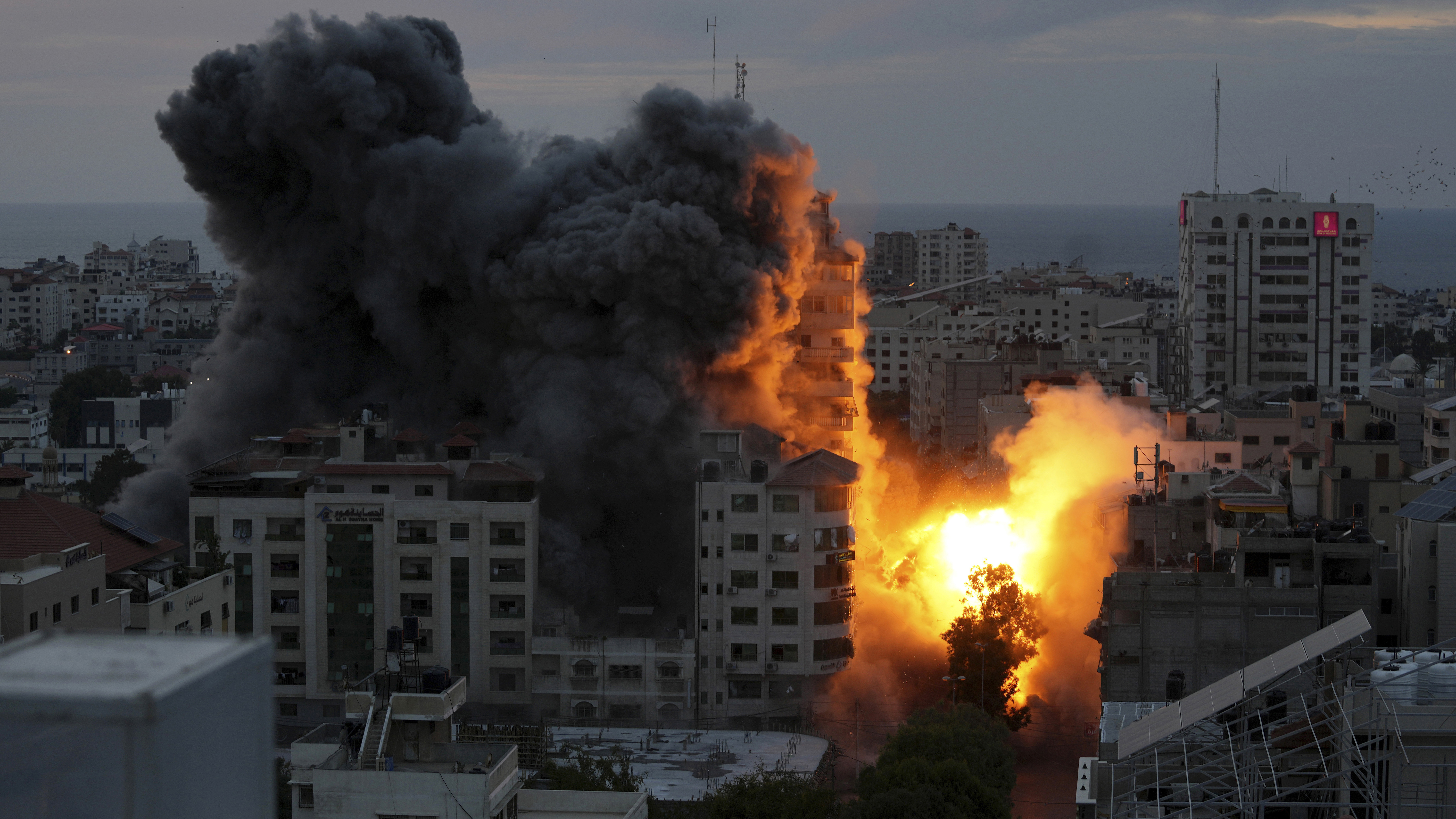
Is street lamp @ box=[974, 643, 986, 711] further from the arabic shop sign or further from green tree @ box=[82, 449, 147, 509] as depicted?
green tree @ box=[82, 449, 147, 509]

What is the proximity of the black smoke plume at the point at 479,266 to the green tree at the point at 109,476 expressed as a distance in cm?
881

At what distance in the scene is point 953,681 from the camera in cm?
3531

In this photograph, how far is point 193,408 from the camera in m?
49.2

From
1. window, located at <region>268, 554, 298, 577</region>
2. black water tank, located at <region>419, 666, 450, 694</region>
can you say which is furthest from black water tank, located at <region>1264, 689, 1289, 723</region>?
window, located at <region>268, 554, 298, 577</region>

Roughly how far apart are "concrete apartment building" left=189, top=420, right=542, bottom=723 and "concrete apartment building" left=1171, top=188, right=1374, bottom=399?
42.8 meters

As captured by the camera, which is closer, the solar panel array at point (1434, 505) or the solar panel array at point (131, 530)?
the solar panel array at point (1434, 505)

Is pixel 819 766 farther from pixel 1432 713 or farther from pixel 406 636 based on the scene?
pixel 1432 713

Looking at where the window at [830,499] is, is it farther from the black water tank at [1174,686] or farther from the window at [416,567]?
the black water tank at [1174,686]

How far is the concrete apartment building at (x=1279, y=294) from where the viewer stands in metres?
71.9

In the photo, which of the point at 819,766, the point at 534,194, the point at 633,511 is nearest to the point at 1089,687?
the point at 819,766

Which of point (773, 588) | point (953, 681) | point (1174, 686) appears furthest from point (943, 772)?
point (773, 588)

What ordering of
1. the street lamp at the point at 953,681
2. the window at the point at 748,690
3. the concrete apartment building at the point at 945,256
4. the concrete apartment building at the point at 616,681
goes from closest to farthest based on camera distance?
1. the street lamp at the point at 953,681
2. the concrete apartment building at the point at 616,681
3. the window at the point at 748,690
4. the concrete apartment building at the point at 945,256

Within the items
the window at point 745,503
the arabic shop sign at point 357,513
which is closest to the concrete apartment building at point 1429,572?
the window at point 745,503

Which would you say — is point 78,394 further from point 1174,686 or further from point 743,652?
point 1174,686
